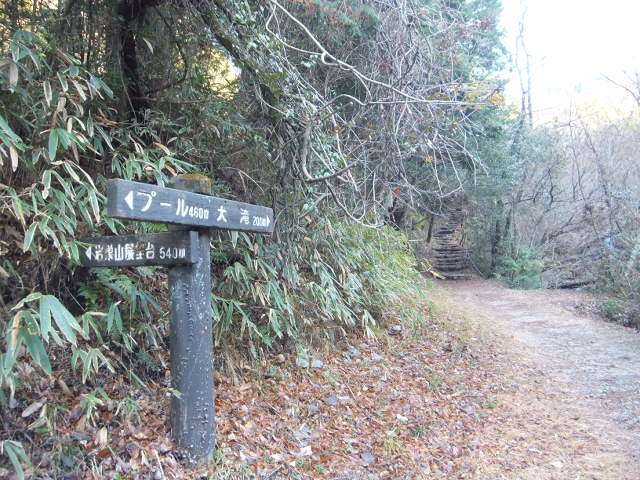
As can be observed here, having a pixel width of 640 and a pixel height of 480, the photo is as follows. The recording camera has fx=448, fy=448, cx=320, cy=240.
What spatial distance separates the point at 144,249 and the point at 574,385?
208 inches

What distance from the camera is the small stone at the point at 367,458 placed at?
3.26m

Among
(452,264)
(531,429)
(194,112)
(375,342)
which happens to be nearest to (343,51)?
(194,112)

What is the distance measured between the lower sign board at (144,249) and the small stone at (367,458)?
197cm

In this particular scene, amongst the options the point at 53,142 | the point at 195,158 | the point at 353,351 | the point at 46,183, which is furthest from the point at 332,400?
the point at 53,142

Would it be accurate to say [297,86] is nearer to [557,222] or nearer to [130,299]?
[130,299]

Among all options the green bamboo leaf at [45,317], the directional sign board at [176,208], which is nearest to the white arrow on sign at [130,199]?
the directional sign board at [176,208]

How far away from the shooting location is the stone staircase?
16750mm

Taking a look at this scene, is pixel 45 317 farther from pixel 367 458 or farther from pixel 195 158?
pixel 195 158

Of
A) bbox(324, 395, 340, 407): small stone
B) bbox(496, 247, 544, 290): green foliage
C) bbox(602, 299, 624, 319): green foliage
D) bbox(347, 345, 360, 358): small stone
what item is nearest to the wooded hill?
bbox(347, 345, 360, 358): small stone

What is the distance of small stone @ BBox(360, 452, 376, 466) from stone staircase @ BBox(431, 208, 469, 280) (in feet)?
45.4

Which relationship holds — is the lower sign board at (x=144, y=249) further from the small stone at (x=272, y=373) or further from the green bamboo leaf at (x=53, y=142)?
the small stone at (x=272, y=373)

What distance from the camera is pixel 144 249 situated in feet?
7.98

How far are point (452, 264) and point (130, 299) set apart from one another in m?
15.6

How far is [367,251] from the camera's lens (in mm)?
6375
